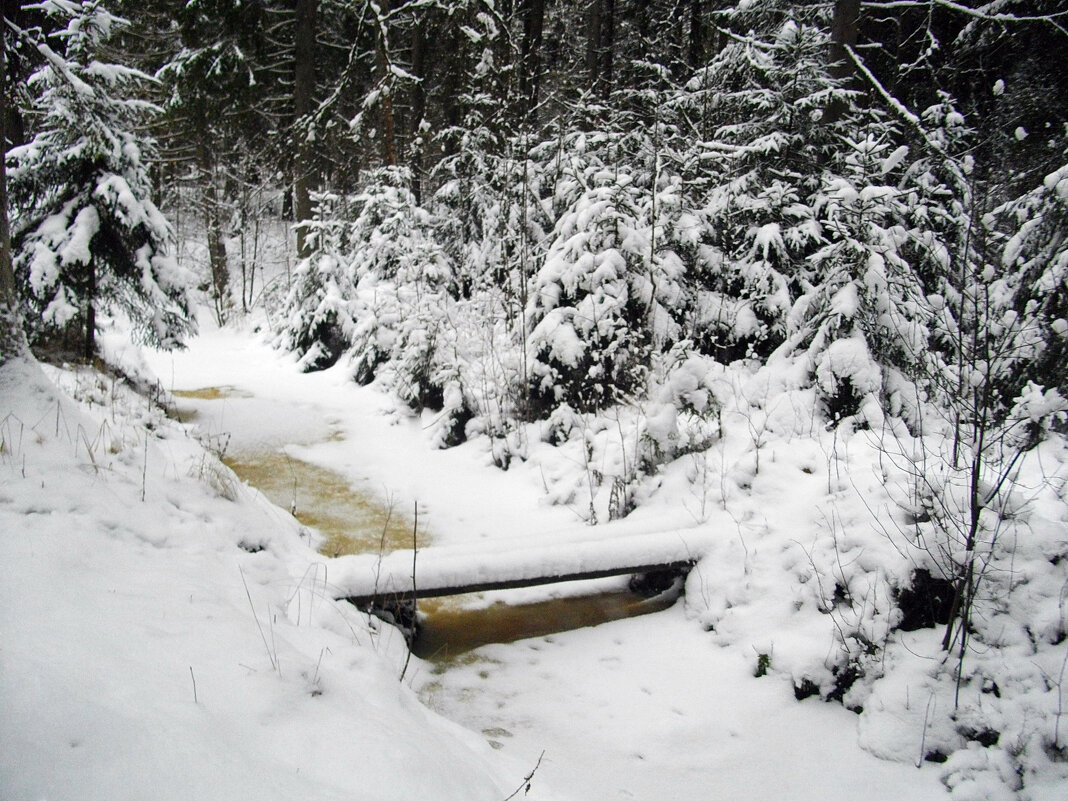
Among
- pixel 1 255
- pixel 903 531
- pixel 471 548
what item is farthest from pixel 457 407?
pixel 903 531

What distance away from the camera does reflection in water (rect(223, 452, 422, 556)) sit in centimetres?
526

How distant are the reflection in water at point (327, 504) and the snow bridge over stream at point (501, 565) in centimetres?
105

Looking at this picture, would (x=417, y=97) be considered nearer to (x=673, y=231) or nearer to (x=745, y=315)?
(x=673, y=231)

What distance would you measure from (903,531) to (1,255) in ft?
20.2

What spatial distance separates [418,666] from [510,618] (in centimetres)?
86

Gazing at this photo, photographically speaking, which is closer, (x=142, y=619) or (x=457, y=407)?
(x=142, y=619)

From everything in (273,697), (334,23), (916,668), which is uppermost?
(334,23)

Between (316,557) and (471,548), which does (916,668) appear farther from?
(316,557)

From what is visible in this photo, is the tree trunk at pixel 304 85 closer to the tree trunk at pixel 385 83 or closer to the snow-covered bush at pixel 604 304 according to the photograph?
the tree trunk at pixel 385 83

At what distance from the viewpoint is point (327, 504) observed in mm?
5992

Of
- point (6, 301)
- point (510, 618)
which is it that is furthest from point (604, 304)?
point (6, 301)

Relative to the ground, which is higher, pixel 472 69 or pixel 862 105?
pixel 472 69

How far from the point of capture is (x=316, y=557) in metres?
4.20

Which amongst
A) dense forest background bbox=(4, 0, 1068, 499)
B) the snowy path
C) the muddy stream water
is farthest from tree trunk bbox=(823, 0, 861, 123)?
the muddy stream water
